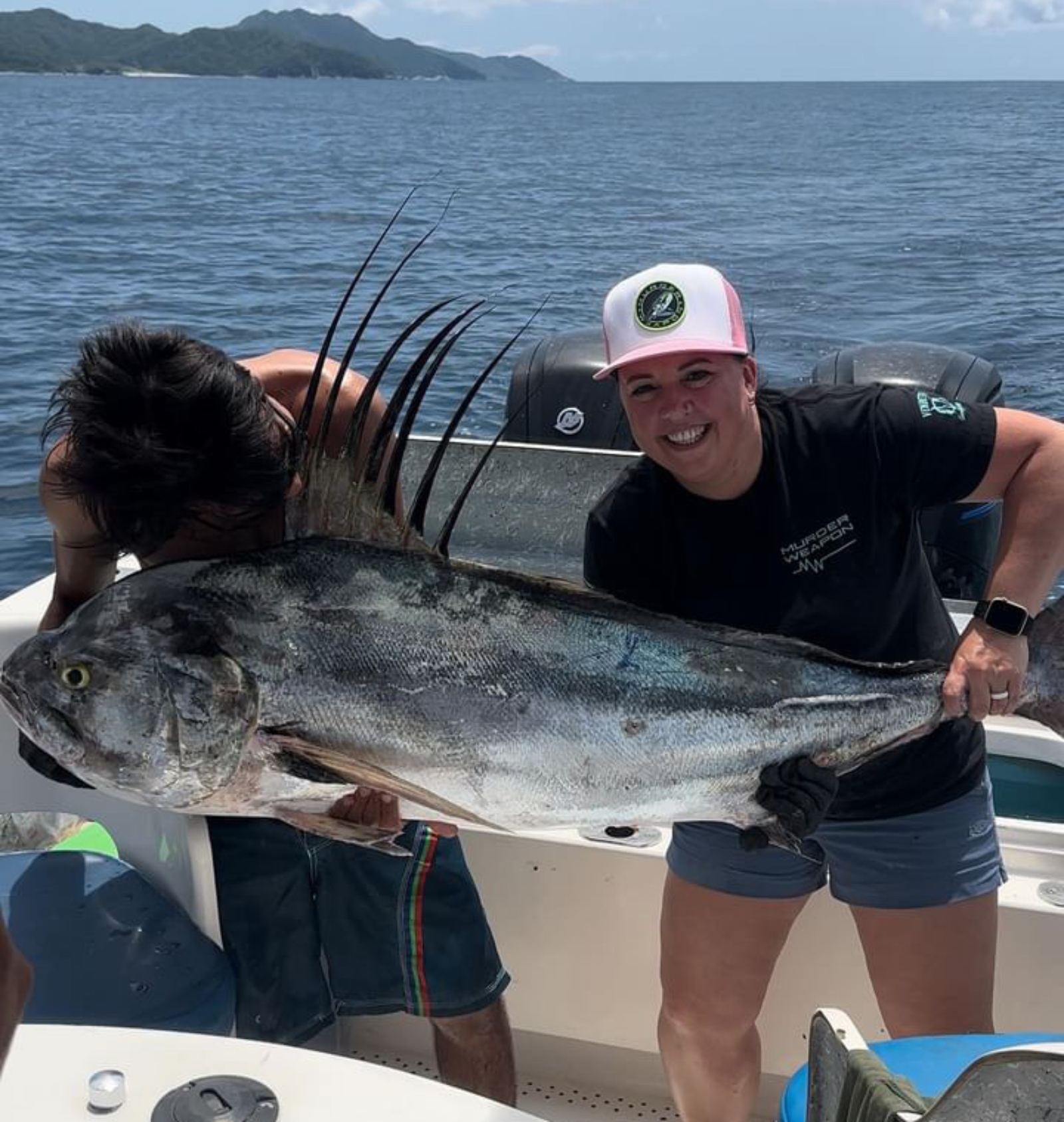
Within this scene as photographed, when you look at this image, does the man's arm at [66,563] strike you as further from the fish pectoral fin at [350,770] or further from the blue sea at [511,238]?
the blue sea at [511,238]

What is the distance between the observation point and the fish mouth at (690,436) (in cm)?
213

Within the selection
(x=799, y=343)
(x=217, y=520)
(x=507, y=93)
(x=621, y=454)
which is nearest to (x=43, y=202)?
(x=799, y=343)

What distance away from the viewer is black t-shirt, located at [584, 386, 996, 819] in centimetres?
220

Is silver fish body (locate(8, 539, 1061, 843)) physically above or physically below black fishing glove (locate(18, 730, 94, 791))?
above

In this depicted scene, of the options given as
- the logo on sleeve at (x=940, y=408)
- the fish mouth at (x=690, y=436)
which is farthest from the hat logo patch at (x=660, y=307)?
the logo on sleeve at (x=940, y=408)

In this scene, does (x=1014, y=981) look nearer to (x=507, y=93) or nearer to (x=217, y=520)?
(x=217, y=520)

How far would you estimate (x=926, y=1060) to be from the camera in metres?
1.79

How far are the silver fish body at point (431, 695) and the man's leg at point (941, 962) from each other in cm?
36

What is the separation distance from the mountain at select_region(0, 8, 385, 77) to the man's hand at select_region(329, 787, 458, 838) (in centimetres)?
16137

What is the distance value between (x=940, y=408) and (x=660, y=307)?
1.63ft

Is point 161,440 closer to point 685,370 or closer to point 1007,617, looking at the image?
point 685,370

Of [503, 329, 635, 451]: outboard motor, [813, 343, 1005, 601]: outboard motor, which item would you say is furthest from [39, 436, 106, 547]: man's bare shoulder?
[813, 343, 1005, 601]: outboard motor

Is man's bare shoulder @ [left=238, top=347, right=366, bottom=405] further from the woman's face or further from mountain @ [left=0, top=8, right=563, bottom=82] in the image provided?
mountain @ [left=0, top=8, right=563, bottom=82]

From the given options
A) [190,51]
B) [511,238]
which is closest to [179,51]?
[190,51]
